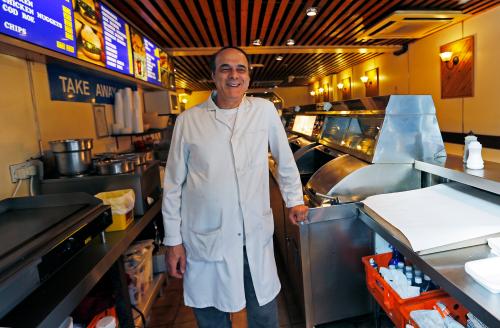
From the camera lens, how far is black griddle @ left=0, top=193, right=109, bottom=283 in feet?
3.72

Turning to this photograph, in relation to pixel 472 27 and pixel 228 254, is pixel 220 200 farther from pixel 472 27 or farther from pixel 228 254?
pixel 472 27

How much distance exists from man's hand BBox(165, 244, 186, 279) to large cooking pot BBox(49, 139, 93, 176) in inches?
42.5

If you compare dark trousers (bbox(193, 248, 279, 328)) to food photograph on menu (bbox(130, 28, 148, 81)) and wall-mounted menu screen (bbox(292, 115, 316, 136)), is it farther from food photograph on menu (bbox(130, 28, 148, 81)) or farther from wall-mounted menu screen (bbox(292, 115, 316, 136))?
food photograph on menu (bbox(130, 28, 148, 81))

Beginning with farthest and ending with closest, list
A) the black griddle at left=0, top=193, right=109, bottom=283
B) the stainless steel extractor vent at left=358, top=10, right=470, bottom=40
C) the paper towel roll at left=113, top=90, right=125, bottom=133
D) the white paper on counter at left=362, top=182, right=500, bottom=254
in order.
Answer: the stainless steel extractor vent at left=358, top=10, right=470, bottom=40 < the paper towel roll at left=113, top=90, right=125, bottom=133 < the white paper on counter at left=362, top=182, right=500, bottom=254 < the black griddle at left=0, top=193, right=109, bottom=283

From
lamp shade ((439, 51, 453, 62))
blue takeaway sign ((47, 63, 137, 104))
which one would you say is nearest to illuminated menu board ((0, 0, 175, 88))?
blue takeaway sign ((47, 63, 137, 104))

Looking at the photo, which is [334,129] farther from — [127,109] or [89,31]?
[89,31]

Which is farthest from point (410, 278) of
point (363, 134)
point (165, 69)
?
point (165, 69)

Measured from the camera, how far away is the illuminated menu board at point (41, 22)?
66.4 inches

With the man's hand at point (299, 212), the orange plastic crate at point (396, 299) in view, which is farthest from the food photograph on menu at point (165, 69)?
the orange plastic crate at point (396, 299)

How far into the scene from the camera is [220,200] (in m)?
1.57

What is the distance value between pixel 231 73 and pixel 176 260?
1.00 meters

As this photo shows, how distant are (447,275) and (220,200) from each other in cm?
101

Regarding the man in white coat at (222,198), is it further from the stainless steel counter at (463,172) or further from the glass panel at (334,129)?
the glass panel at (334,129)

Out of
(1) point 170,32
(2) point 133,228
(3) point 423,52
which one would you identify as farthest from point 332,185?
(3) point 423,52
